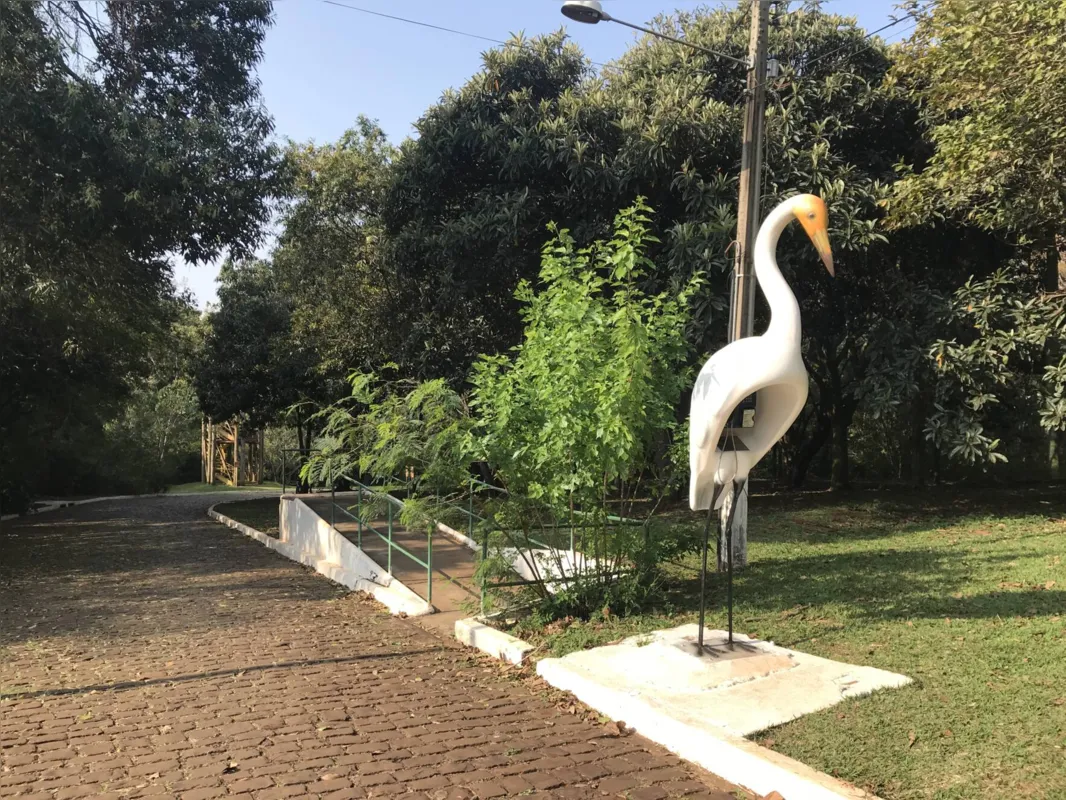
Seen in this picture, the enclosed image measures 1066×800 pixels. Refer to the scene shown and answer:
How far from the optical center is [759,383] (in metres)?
4.76

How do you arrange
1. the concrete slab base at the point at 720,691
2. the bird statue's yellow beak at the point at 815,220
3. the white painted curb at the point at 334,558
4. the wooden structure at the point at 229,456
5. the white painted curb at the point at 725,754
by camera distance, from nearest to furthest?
the white painted curb at the point at 725,754 < the concrete slab base at the point at 720,691 < the bird statue's yellow beak at the point at 815,220 < the white painted curb at the point at 334,558 < the wooden structure at the point at 229,456

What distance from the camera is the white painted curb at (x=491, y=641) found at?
6.12 metres

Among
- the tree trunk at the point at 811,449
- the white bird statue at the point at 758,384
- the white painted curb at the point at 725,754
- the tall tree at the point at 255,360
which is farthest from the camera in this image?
the tall tree at the point at 255,360

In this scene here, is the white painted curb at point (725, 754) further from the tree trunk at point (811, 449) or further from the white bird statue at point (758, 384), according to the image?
the tree trunk at point (811, 449)

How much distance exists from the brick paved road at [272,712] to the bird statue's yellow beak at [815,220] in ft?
10.6

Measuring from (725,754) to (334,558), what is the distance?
8.21 meters

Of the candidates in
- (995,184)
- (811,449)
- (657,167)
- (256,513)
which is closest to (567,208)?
(657,167)

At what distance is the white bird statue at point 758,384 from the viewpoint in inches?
188

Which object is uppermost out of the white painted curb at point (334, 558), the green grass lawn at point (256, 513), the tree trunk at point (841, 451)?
the tree trunk at point (841, 451)

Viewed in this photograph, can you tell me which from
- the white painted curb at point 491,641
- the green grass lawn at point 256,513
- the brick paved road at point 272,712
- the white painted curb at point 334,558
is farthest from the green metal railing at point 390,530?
the green grass lawn at point 256,513

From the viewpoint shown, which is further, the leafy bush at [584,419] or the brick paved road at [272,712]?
the leafy bush at [584,419]

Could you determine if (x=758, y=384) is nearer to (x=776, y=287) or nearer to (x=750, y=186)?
(x=776, y=287)

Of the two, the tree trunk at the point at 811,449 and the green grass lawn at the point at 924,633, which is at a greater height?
the tree trunk at the point at 811,449

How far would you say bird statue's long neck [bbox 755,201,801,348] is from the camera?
4828mm
